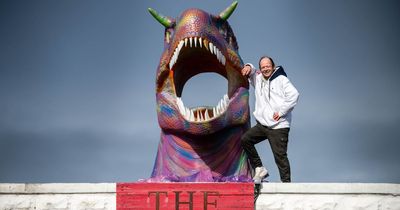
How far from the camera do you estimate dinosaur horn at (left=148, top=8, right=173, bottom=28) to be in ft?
38.2

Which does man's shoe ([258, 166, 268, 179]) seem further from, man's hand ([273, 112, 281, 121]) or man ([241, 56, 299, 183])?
man's hand ([273, 112, 281, 121])

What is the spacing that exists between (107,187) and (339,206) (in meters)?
2.79

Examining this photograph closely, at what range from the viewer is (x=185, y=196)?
9.20 meters

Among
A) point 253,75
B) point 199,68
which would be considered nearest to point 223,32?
point 199,68

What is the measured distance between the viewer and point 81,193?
9.41 m

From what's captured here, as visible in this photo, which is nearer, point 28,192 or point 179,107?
point 28,192

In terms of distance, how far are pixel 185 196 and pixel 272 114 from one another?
1.72m

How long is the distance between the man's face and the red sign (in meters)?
1.78

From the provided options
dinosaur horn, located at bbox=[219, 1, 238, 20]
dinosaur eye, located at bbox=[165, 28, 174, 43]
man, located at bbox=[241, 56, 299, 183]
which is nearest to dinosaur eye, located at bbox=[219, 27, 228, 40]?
dinosaur horn, located at bbox=[219, 1, 238, 20]

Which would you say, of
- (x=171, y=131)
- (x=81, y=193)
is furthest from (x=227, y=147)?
(x=81, y=193)

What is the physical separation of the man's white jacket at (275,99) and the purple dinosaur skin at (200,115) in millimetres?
720

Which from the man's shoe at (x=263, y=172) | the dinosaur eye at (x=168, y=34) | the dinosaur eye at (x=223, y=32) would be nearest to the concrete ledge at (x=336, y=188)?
the man's shoe at (x=263, y=172)

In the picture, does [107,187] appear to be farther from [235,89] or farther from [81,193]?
[235,89]

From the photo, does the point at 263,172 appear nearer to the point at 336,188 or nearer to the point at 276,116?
the point at 276,116
